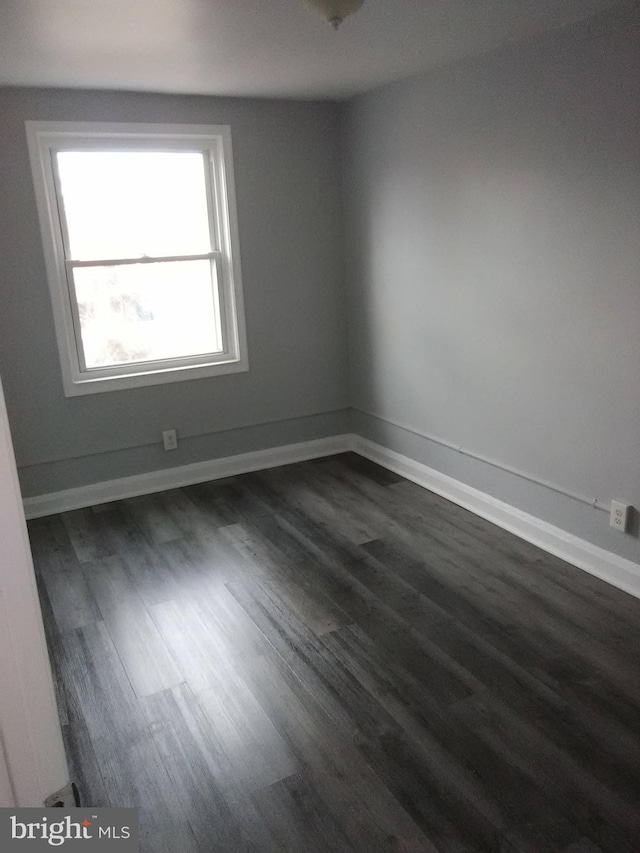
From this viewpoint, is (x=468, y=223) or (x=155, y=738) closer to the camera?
(x=155, y=738)

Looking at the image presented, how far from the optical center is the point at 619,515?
9.24 ft

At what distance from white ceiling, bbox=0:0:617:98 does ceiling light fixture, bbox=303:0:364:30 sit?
209mm

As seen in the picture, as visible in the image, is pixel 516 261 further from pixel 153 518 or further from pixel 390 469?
pixel 153 518

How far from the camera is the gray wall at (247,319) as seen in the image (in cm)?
359

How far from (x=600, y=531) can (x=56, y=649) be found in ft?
7.52

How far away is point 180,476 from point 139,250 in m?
1.38

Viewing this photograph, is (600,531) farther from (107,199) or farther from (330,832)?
(107,199)

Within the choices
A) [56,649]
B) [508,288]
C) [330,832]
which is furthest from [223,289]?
[330,832]

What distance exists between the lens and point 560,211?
286cm

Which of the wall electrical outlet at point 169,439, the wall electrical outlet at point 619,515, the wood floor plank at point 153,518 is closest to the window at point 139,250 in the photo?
the wall electrical outlet at point 169,439

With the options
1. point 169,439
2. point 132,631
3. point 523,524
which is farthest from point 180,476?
A: point 523,524

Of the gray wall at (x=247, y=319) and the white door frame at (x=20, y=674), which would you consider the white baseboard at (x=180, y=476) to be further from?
the white door frame at (x=20, y=674)

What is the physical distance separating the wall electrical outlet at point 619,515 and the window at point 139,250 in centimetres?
237

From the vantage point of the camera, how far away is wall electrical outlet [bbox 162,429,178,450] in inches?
165
